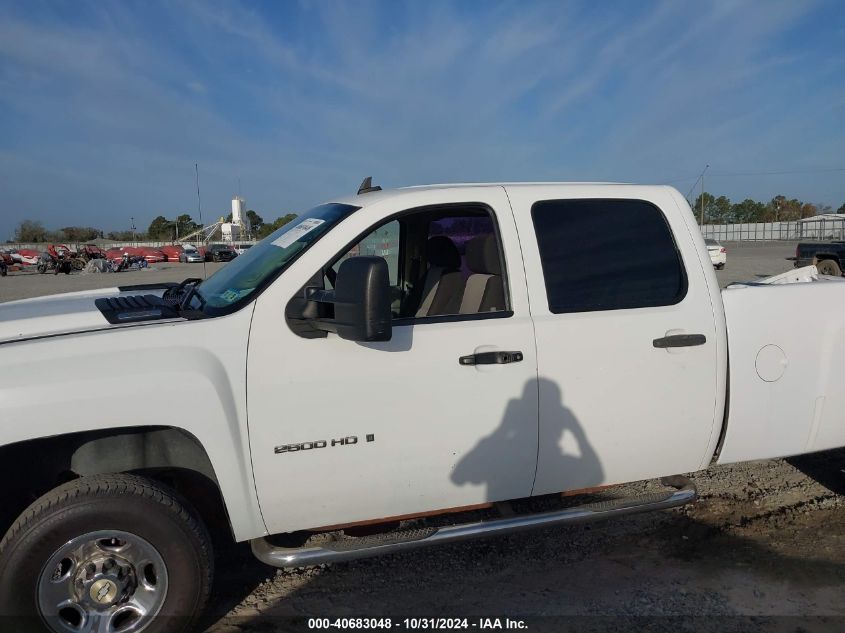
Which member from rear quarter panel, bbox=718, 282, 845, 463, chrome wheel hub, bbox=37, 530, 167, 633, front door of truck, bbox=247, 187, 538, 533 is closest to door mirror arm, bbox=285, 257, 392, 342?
front door of truck, bbox=247, 187, 538, 533

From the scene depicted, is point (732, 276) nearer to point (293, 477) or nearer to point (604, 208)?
point (604, 208)

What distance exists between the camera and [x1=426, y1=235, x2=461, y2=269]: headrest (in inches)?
153

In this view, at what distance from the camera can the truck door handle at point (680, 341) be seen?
3.27 m

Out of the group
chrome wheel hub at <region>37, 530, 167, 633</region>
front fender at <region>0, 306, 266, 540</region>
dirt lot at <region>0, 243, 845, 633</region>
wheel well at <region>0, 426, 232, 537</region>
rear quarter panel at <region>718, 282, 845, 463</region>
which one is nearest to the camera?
front fender at <region>0, 306, 266, 540</region>

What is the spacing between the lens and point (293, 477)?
2.83 meters

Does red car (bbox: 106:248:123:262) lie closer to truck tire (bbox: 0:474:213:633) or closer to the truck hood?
the truck hood

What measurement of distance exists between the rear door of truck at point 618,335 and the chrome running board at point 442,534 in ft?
0.40

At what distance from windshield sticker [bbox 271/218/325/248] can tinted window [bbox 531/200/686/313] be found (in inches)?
43.1

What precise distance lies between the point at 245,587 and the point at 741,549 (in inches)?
107

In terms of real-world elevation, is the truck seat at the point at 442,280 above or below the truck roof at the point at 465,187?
below

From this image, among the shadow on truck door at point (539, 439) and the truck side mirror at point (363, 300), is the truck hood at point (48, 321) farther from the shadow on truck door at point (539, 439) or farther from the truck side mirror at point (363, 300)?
the shadow on truck door at point (539, 439)

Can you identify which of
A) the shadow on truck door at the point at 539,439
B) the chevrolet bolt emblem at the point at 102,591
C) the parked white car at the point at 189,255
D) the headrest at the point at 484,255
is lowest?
the chevrolet bolt emblem at the point at 102,591

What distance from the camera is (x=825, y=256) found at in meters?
15.8

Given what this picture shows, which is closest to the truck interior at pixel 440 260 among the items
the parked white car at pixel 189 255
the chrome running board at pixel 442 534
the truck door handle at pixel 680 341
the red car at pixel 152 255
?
the truck door handle at pixel 680 341
